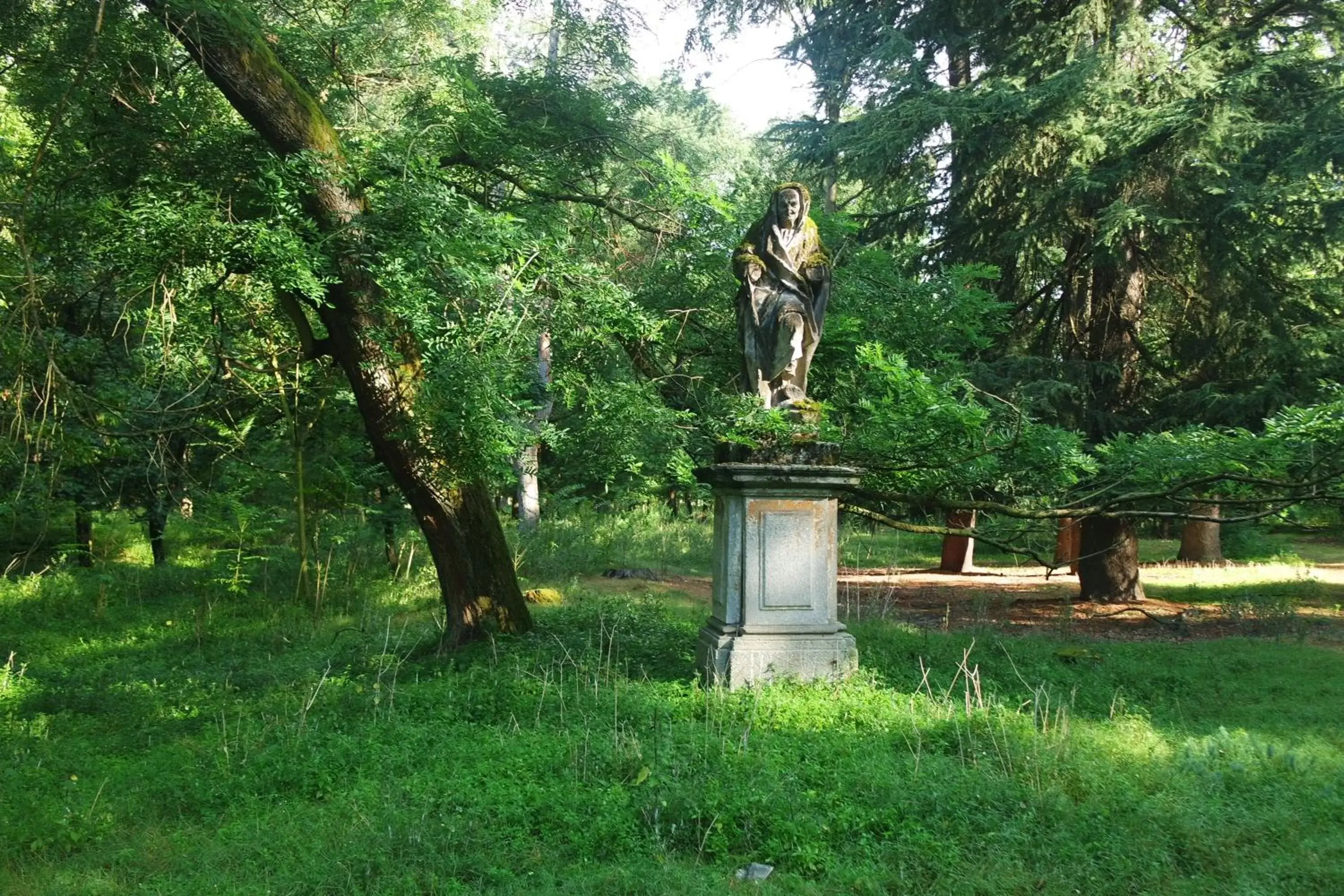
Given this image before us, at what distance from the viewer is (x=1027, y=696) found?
7.14 m

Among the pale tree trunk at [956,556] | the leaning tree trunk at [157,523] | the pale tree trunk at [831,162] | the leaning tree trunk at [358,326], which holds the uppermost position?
the pale tree trunk at [831,162]

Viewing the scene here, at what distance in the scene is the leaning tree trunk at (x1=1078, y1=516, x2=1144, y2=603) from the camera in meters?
13.3

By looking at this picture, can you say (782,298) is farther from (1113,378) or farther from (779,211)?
(1113,378)

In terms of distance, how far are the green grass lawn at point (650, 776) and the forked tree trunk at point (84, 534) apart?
20.7ft

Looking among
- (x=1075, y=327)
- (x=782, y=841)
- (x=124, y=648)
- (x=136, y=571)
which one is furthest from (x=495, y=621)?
(x=1075, y=327)

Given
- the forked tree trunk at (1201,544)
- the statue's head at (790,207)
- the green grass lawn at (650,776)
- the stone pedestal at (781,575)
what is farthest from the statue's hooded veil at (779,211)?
the forked tree trunk at (1201,544)

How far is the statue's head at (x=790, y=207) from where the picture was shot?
757 cm

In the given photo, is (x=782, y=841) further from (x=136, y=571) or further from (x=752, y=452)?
(x=136, y=571)

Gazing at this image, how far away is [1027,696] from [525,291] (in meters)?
4.78

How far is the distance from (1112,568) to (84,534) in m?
15.1

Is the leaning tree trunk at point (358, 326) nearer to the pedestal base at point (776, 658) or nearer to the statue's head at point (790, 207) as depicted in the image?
the pedestal base at point (776, 658)

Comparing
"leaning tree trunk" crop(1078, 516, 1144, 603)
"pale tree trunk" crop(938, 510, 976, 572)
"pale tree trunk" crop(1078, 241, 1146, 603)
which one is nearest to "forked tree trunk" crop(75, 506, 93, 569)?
"pale tree trunk" crop(1078, 241, 1146, 603)

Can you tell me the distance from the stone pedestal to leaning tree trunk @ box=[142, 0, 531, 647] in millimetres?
2434

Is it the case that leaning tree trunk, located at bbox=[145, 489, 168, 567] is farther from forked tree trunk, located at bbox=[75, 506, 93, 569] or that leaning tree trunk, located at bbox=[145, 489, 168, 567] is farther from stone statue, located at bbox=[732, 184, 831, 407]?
stone statue, located at bbox=[732, 184, 831, 407]
